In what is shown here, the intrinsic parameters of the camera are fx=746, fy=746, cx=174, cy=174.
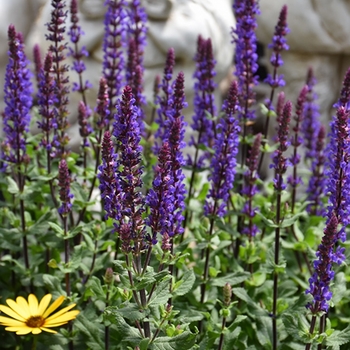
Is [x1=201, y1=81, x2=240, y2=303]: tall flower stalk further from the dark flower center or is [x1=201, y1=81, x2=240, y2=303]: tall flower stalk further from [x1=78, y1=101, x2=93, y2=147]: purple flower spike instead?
the dark flower center

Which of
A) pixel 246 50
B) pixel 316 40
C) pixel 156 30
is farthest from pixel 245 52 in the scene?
pixel 316 40

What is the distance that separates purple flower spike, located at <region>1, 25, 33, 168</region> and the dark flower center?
798 mm

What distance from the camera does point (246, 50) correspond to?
354 centimetres

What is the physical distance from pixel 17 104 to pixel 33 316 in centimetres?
94

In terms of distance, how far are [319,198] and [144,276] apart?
1.77m

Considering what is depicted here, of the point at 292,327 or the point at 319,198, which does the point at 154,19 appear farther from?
the point at 292,327

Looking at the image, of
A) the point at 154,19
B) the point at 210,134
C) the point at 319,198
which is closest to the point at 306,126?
the point at 319,198

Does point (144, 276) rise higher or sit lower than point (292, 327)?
higher

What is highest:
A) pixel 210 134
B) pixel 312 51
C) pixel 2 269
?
pixel 312 51

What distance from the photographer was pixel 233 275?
3305mm

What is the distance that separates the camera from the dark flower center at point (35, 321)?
2.83 metres

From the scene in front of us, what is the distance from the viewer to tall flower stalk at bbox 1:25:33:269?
10.5 feet

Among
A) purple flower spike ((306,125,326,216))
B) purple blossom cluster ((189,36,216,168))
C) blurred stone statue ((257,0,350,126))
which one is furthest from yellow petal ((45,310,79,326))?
blurred stone statue ((257,0,350,126))

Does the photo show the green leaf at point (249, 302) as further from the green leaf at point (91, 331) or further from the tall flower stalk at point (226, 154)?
the green leaf at point (91, 331)
